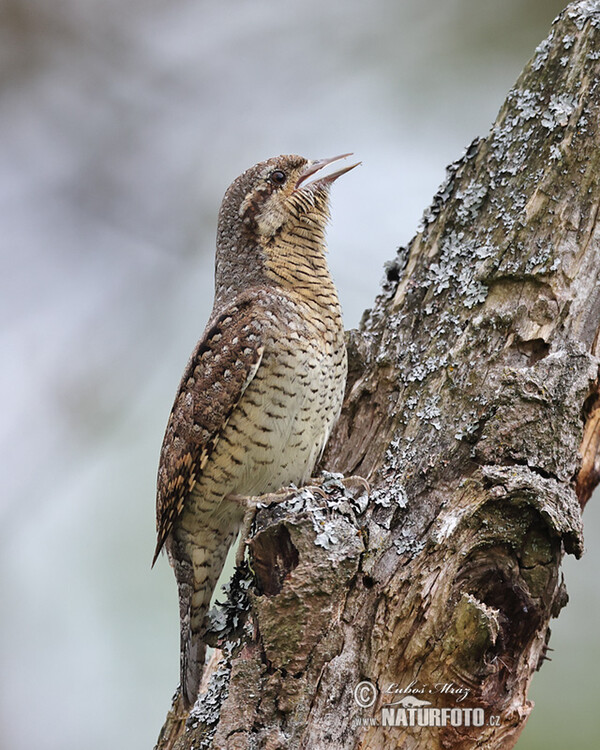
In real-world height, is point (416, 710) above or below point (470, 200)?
below

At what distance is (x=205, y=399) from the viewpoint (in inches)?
105

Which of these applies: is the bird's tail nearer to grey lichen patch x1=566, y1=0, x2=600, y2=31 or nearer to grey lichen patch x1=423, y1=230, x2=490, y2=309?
grey lichen patch x1=423, y1=230, x2=490, y2=309

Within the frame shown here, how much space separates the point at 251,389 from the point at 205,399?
172 millimetres

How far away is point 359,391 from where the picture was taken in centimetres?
274

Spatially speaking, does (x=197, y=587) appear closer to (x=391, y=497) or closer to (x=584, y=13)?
(x=391, y=497)

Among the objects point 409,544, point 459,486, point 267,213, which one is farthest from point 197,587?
point 267,213

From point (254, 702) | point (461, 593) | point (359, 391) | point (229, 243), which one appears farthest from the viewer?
point (229, 243)

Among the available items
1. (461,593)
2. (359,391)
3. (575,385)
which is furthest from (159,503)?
(575,385)

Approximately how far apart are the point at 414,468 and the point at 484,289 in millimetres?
654

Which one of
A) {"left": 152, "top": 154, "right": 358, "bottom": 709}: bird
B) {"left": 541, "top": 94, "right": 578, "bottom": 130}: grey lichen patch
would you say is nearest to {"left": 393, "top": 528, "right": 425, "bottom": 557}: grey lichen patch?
{"left": 152, "top": 154, "right": 358, "bottom": 709}: bird

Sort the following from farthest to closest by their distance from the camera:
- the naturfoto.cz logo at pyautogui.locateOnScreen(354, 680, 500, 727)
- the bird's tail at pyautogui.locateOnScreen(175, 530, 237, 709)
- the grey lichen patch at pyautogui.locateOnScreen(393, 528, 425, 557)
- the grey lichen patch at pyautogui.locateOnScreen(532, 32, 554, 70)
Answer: the bird's tail at pyautogui.locateOnScreen(175, 530, 237, 709) < the grey lichen patch at pyautogui.locateOnScreen(532, 32, 554, 70) < the grey lichen patch at pyautogui.locateOnScreen(393, 528, 425, 557) < the naturfoto.cz logo at pyautogui.locateOnScreen(354, 680, 500, 727)

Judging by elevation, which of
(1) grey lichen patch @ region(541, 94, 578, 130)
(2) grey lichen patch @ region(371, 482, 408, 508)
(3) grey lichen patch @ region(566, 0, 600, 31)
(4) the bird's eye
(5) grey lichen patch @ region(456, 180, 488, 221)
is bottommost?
(2) grey lichen patch @ region(371, 482, 408, 508)

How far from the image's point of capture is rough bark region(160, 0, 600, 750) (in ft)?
6.06

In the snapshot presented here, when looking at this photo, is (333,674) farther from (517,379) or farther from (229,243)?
(229,243)
